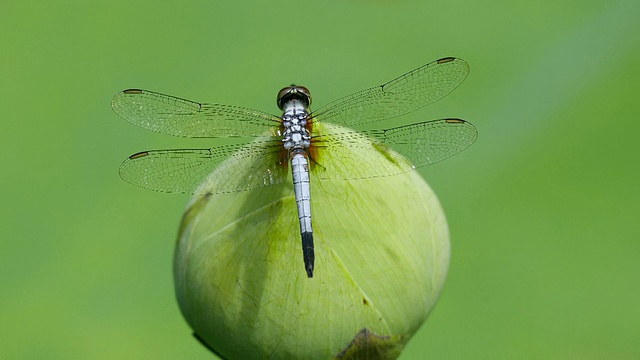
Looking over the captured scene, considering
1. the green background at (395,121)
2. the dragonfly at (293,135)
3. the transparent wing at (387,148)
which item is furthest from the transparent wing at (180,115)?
the green background at (395,121)

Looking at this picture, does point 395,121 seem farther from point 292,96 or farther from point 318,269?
point 318,269

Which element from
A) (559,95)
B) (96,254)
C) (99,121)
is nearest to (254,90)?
(99,121)

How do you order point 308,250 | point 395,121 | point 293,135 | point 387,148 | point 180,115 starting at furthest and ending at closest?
1. point 395,121
2. point 180,115
3. point 387,148
4. point 293,135
5. point 308,250

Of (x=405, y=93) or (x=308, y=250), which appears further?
(x=405, y=93)

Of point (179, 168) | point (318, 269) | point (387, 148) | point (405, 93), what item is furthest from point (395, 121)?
point (318, 269)

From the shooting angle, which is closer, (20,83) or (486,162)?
(486,162)

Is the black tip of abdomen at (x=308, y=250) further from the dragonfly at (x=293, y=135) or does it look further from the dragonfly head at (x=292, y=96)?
the dragonfly head at (x=292, y=96)

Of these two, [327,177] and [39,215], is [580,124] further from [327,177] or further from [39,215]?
[39,215]
